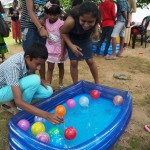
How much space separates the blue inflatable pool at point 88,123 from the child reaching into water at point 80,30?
394 mm

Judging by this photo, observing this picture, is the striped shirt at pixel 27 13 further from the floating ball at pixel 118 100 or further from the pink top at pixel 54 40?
the floating ball at pixel 118 100

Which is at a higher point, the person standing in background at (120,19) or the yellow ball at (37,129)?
the person standing in background at (120,19)

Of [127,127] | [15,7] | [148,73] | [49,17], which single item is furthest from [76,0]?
[15,7]

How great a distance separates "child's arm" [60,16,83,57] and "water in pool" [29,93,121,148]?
0.67 m

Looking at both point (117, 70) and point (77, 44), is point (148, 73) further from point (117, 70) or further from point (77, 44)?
point (77, 44)

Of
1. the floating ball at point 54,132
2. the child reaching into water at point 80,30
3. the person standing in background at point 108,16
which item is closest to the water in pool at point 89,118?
the floating ball at point 54,132

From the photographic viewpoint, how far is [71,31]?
2988 millimetres

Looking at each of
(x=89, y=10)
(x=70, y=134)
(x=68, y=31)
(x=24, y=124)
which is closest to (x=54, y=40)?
(x=68, y=31)

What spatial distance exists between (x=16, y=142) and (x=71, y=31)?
5.40ft

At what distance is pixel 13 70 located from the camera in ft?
7.30

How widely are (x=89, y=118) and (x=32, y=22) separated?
4.67ft

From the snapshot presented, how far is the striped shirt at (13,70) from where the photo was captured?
2.18 meters

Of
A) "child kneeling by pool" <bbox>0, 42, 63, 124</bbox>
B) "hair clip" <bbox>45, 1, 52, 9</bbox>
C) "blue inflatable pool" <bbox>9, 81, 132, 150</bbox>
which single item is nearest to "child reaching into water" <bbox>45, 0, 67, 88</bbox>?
"hair clip" <bbox>45, 1, 52, 9</bbox>

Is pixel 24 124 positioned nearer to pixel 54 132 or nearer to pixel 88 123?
pixel 54 132
